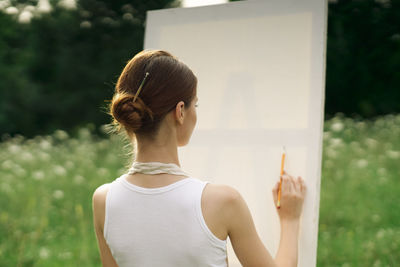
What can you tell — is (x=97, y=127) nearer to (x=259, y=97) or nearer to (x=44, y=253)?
(x=44, y=253)

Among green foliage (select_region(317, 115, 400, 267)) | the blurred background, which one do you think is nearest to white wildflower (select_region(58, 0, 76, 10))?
the blurred background

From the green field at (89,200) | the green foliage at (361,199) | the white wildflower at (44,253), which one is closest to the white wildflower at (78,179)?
the green field at (89,200)

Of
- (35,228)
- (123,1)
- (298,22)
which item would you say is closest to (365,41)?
(123,1)

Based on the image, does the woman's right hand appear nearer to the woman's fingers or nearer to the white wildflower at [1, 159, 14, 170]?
the woman's fingers

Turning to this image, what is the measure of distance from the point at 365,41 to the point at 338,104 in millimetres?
976

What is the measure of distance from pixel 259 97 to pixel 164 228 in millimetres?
686

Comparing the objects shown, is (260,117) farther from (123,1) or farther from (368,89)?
(123,1)

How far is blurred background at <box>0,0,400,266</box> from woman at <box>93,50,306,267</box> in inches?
10.3

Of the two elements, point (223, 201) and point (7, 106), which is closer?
point (223, 201)

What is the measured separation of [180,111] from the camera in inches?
42.3

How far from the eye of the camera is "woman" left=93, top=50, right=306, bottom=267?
1016 millimetres

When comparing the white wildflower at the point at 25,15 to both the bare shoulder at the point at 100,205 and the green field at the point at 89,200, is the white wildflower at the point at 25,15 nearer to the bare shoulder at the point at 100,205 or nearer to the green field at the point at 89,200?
the green field at the point at 89,200

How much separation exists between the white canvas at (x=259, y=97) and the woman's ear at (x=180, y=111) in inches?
20.0

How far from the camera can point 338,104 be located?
6.77 meters
